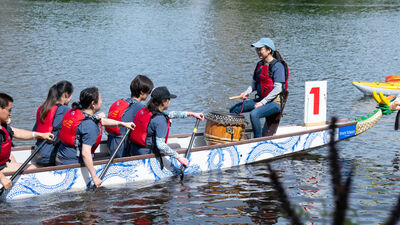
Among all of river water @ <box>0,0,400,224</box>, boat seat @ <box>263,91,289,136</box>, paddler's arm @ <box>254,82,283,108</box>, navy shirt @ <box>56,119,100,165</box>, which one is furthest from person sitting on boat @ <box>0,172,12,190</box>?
boat seat @ <box>263,91,289,136</box>

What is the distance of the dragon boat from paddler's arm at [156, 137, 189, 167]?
0.35 metres

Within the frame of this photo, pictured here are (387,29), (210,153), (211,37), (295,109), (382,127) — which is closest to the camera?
(210,153)

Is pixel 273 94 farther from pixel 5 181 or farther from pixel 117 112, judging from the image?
pixel 5 181

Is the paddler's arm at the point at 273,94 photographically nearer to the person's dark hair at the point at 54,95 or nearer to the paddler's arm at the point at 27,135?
the person's dark hair at the point at 54,95

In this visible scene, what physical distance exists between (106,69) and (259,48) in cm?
1490

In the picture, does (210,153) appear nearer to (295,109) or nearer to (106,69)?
(295,109)

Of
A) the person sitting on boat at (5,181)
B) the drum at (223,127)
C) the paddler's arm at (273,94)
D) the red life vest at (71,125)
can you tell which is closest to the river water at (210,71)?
the person sitting on boat at (5,181)

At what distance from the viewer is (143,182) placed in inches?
370

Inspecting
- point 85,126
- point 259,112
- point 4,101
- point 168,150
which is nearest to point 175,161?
point 168,150

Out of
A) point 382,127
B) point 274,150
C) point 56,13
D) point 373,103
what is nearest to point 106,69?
point 373,103

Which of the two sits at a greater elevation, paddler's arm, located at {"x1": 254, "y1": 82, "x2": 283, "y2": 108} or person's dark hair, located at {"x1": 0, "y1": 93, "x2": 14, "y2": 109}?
person's dark hair, located at {"x1": 0, "y1": 93, "x2": 14, "y2": 109}

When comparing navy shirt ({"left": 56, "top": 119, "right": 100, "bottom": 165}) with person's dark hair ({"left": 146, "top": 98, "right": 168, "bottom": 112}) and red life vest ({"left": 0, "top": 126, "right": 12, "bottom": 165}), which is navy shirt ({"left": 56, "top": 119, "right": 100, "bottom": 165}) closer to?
red life vest ({"left": 0, "top": 126, "right": 12, "bottom": 165})

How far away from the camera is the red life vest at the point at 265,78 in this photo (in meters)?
10.5

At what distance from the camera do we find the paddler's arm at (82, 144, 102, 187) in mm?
8055
